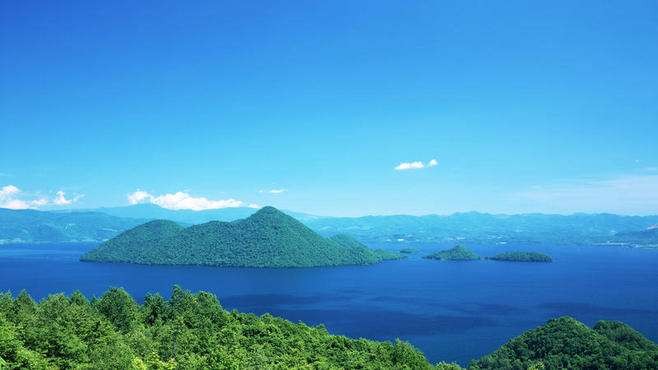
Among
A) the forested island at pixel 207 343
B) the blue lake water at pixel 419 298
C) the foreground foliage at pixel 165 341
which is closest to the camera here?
the foreground foliage at pixel 165 341

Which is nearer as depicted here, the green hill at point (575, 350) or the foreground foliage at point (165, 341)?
the foreground foliage at point (165, 341)

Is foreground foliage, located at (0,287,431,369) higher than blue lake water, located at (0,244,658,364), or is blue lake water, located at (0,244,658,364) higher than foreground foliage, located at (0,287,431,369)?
foreground foliage, located at (0,287,431,369)

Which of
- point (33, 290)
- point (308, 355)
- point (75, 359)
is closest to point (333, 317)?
point (308, 355)

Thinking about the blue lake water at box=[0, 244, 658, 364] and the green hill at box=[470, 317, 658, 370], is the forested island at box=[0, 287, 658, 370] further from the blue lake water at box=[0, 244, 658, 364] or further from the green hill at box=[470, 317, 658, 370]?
the blue lake water at box=[0, 244, 658, 364]

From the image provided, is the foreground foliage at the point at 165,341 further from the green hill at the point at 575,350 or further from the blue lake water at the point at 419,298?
the blue lake water at the point at 419,298

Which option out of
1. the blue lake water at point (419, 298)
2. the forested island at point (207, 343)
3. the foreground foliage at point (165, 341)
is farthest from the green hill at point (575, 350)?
the foreground foliage at point (165, 341)

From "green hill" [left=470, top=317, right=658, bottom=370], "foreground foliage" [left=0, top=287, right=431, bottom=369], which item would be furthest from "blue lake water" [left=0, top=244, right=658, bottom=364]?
"foreground foliage" [left=0, top=287, right=431, bottom=369]
